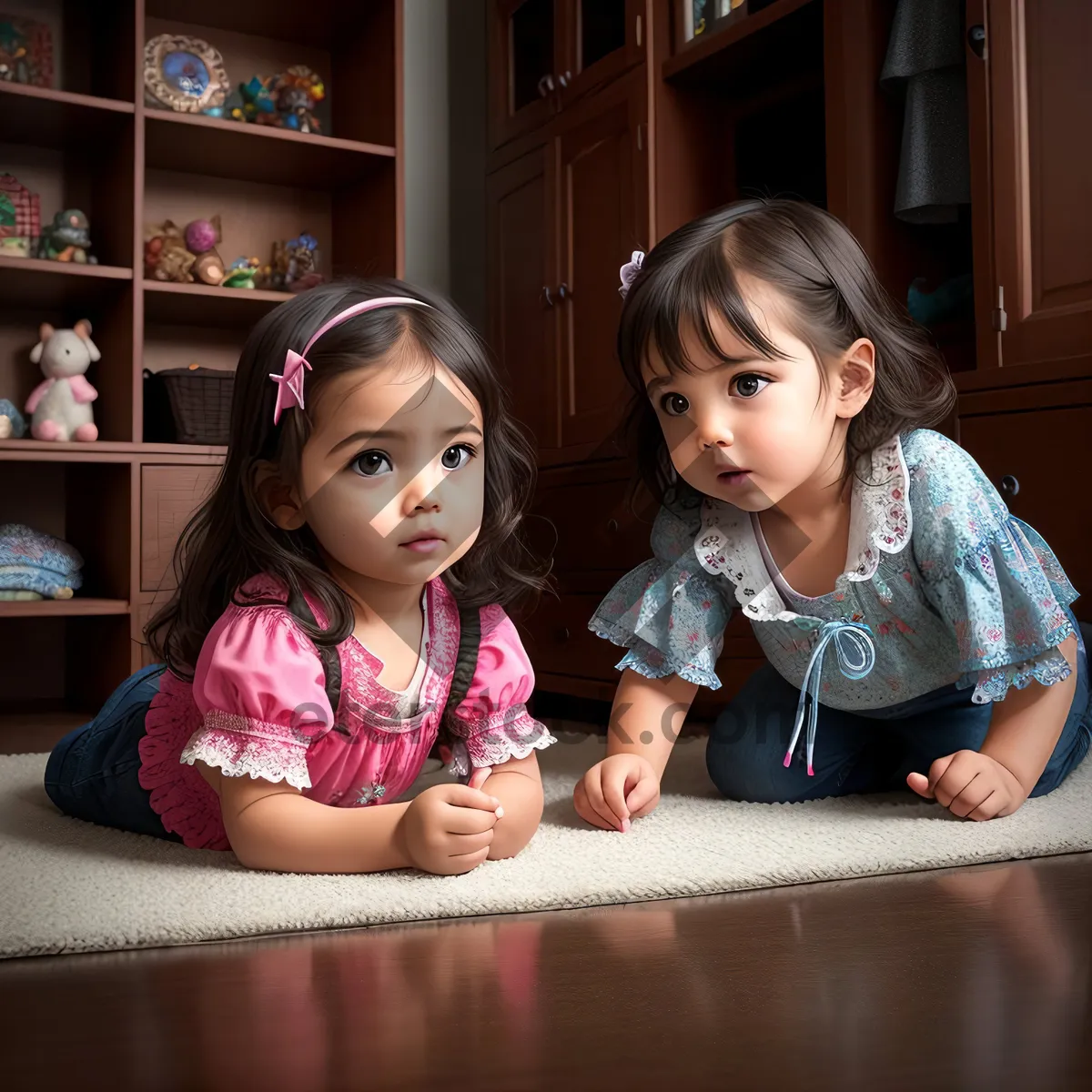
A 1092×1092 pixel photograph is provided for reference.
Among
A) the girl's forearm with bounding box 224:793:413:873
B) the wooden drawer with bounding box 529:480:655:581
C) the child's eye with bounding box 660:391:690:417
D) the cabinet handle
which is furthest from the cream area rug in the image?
the cabinet handle

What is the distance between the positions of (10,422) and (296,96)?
1.05m

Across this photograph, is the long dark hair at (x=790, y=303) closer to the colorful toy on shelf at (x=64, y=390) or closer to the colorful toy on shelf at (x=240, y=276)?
the colorful toy on shelf at (x=64, y=390)

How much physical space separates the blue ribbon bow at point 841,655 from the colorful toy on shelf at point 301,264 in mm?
2004

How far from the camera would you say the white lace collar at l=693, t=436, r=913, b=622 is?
1130mm

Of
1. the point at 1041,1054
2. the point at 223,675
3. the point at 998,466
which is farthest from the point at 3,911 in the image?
the point at 998,466

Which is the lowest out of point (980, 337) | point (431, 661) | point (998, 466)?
point (431, 661)

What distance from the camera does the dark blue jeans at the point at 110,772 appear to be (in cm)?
110

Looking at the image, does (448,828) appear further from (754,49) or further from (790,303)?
(754,49)

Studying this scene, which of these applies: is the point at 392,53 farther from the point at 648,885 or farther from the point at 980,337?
the point at 648,885

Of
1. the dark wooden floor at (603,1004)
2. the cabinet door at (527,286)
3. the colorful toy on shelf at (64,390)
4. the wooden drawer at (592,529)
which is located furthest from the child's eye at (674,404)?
the colorful toy on shelf at (64,390)

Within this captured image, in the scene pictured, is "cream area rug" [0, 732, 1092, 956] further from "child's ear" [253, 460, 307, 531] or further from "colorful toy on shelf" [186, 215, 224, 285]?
"colorful toy on shelf" [186, 215, 224, 285]

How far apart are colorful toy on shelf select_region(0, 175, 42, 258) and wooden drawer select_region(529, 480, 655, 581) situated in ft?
4.26

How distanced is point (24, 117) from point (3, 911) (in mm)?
2278

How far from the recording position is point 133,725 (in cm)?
115
